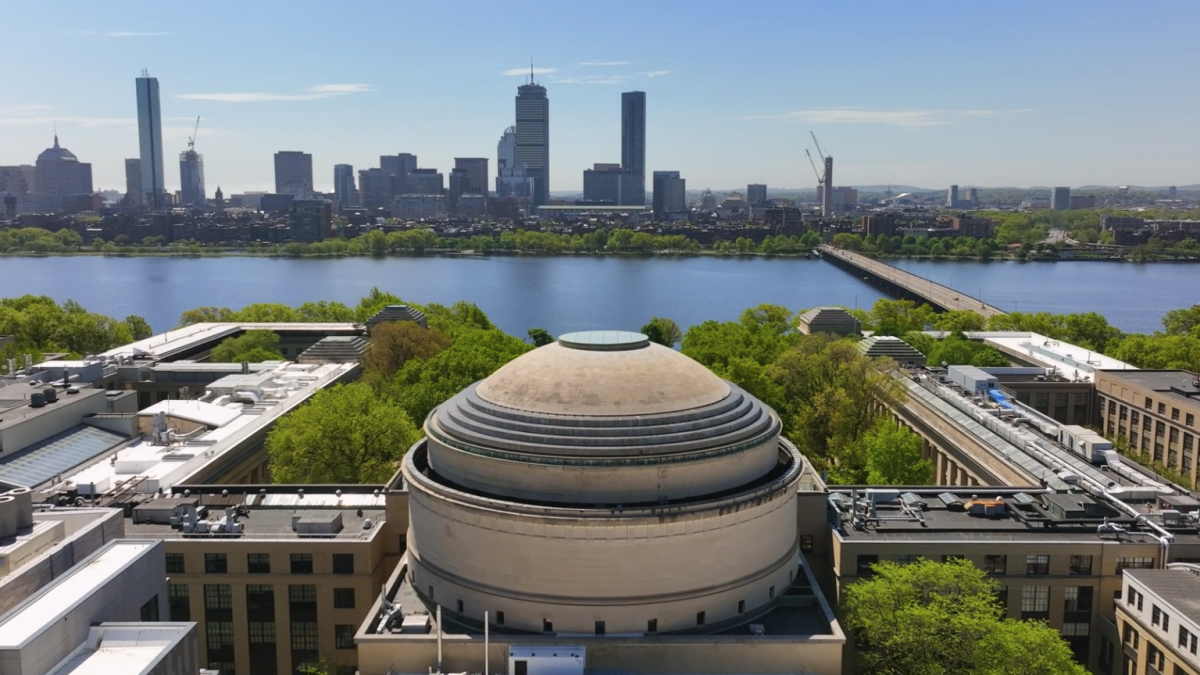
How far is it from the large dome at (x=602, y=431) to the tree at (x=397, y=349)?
45.8m

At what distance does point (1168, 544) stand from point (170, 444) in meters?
45.8

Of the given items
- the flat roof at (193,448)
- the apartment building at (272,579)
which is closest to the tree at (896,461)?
the apartment building at (272,579)

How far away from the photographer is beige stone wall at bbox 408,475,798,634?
2809 centimetres

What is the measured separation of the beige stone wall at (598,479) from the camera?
95.2 ft

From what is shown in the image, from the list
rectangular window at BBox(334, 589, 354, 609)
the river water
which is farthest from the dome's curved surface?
the river water

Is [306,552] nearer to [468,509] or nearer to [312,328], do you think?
[468,509]

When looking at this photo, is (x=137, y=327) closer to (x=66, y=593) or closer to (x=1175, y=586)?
(x=66, y=593)

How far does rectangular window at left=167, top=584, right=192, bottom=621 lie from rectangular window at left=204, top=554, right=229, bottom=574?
1.15 m

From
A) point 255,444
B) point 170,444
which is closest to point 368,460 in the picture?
point 255,444

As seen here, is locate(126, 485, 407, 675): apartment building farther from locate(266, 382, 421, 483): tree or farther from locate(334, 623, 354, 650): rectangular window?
locate(266, 382, 421, 483): tree

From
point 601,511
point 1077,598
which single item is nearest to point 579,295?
point 1077,598

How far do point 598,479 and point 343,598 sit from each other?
12.4 m

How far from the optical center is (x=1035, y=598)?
34344 millimetres

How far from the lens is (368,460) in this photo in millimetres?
47250
